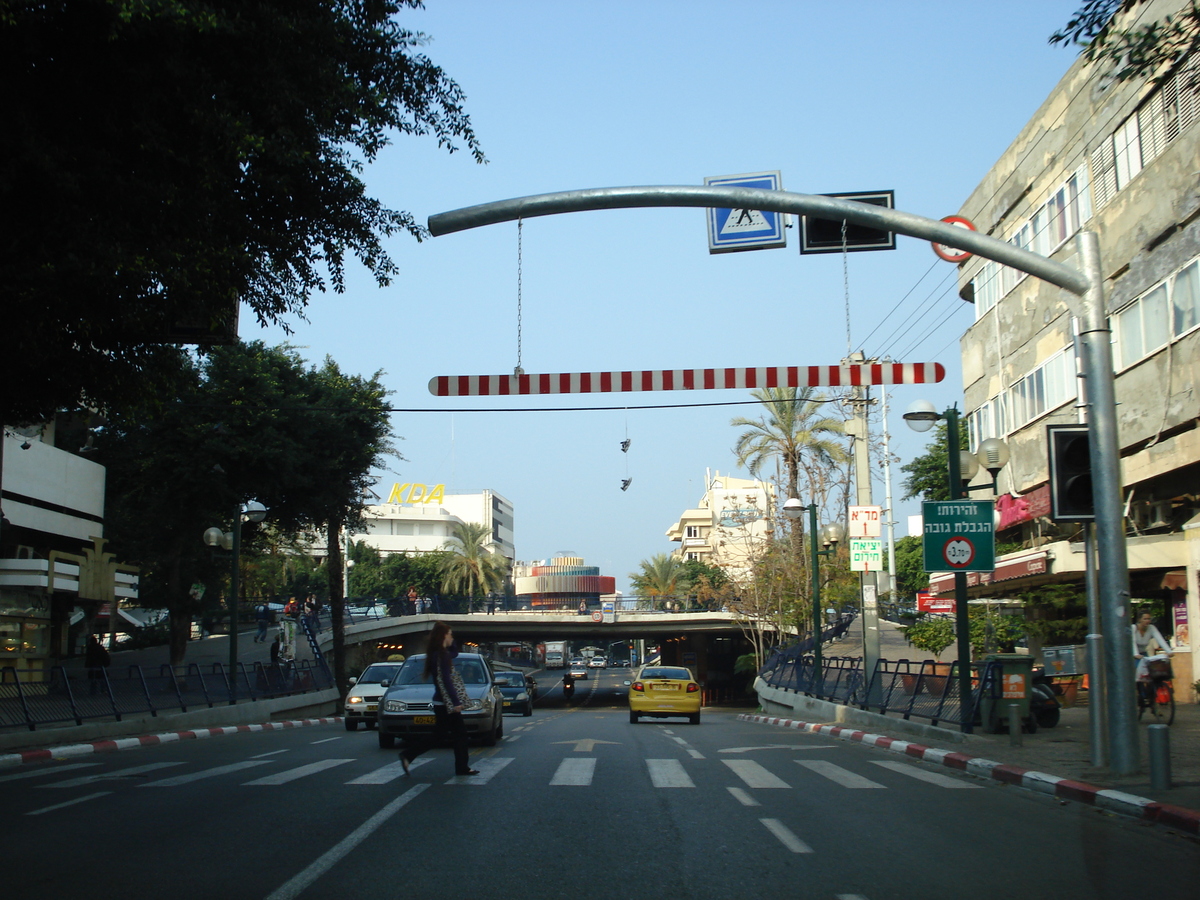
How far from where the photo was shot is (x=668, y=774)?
13375 millimetres

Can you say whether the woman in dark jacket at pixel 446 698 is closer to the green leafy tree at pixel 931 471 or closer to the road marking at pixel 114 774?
the road marking at pixel 114 774

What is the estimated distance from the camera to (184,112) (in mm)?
10547

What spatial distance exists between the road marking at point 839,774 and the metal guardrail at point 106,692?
1351 cm

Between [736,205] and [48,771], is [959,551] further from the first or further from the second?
[48,771]

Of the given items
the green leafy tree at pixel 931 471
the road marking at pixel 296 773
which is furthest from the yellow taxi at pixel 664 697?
the green leafy tree at pixel 931 471

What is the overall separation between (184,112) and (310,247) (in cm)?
303

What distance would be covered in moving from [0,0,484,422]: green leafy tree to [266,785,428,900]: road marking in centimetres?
530

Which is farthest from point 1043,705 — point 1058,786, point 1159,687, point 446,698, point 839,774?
point 446,698

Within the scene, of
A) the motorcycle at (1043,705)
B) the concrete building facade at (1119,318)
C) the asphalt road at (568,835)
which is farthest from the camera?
the concrete building facade at (1119,318)

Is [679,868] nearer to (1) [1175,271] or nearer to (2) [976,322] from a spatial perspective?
(1) [1175,271]

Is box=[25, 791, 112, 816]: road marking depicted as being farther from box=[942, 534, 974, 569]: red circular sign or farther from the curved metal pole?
box=[942, 534, 974, 569]: red circular sign

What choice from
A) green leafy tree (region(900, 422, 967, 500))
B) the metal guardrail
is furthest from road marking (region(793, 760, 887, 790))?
green leafy tree (region(900, 422, 967, 500))

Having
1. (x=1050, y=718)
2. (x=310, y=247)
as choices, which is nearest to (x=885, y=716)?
(x=1050, y=718)

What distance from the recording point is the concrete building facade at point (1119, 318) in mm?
21766
